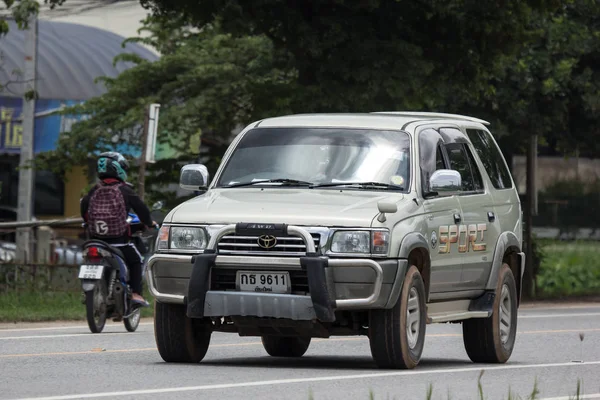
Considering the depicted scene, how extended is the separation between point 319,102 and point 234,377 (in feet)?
41.2

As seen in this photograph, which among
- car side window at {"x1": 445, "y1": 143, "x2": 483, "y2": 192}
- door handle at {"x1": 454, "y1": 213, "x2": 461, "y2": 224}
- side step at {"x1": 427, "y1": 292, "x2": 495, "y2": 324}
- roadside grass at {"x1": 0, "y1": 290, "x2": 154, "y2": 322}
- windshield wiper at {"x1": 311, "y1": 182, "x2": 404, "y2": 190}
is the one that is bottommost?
roadside grass at {"x1": 0, "y1": 290, "x2": 154, "y2": 322}

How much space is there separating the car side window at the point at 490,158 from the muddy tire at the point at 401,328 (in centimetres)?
228

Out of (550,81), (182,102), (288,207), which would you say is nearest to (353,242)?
(288,207)

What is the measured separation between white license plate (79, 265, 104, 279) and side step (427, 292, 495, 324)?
444cm

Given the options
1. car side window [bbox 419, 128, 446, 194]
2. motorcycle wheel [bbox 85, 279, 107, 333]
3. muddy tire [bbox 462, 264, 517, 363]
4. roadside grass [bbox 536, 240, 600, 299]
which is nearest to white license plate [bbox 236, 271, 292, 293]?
car side window [bbox 419, 128, 446, 194]

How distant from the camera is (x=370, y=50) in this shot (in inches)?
874

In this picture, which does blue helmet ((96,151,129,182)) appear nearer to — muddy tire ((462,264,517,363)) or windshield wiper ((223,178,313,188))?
windshield wiper ((223,178,313,188))

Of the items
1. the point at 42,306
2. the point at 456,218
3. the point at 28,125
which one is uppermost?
the point at 28,125

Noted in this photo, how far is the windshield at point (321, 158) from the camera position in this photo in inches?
451

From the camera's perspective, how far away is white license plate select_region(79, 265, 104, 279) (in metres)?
15.2

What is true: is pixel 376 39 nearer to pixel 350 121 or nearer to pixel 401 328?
pixel 350 121

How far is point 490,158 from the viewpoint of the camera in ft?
43.3

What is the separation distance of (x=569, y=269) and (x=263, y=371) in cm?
2003

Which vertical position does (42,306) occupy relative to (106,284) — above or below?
below
